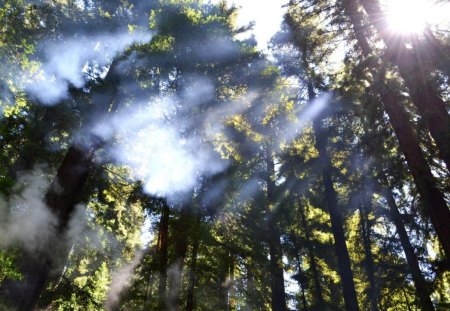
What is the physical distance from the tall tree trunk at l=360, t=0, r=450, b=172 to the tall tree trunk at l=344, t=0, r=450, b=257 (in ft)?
1.65

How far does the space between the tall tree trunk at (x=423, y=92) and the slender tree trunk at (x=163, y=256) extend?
6812 mm

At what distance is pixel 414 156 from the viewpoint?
7.00 metres

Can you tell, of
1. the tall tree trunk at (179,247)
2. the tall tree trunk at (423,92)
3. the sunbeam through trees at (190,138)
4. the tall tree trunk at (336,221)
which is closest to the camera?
the tall tree trunk at (423,92)

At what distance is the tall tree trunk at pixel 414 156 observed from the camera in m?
6.22

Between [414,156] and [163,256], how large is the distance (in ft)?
21.4

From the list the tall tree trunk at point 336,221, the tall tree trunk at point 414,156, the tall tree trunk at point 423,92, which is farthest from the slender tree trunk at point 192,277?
the tall tree trunk at point 423,92

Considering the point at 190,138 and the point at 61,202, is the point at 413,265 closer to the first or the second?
the point at 190,138

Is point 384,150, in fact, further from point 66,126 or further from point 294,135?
point 66,126

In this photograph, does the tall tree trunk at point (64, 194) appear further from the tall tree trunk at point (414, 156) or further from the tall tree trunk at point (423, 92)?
the tall tree trunk at point (423, 92)

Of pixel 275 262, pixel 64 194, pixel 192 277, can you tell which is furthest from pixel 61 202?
pixel 275 262

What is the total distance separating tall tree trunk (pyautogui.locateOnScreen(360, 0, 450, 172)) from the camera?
616cm

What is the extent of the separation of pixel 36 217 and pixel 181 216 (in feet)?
12.0

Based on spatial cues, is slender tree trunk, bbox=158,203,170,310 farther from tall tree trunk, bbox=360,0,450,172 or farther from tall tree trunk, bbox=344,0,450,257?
tall tree trunk, bbox=360,0,450,172

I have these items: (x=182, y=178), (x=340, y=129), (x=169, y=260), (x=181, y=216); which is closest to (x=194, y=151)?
(x=182, y=178)
